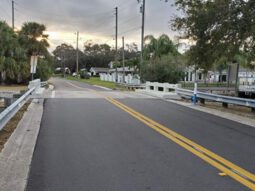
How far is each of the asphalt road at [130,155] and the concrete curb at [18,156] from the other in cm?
17

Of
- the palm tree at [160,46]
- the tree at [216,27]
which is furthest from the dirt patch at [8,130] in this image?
the palm tree at [160,46]

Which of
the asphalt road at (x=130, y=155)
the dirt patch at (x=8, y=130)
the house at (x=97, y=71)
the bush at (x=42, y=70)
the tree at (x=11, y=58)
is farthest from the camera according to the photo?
the house at (x=97, y=71)

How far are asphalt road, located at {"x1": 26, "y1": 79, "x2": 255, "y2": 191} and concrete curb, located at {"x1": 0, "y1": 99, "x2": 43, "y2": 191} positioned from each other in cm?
17

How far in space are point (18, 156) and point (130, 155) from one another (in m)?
2.33

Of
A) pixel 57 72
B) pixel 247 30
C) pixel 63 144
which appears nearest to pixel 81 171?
pixel 63 144

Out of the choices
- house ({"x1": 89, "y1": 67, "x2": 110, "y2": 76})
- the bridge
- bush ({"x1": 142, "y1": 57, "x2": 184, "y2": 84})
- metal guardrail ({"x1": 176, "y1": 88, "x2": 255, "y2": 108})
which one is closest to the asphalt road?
the bridge

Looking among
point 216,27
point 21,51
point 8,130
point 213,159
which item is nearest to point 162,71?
point 21,51

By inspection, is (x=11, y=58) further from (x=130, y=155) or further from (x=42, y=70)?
(x=130, y=155)

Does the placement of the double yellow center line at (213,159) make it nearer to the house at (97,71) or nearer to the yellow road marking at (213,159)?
the yellow road marking at (213,159)

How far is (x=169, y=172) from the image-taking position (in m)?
6.35

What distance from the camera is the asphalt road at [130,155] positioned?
226 inches

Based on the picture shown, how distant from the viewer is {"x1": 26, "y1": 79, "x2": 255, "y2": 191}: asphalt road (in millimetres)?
5741

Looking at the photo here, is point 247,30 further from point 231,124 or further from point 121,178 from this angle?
point 121,178

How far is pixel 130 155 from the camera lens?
297 inches
